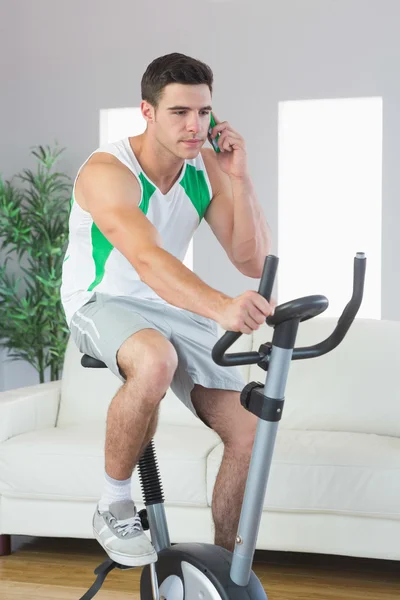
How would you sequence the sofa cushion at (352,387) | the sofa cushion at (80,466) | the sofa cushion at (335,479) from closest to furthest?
1. the sofa cushion at (335,479)
2. the sofa cushion at (80,466)
3. the sofa cushion at (352,387)

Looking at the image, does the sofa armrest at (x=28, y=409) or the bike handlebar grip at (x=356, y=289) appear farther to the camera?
the sofa armrest at (x=28, y=409)

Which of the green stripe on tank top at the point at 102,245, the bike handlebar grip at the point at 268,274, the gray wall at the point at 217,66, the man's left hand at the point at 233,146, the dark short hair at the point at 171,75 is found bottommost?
the bike handlebar grip at the point at 268,274

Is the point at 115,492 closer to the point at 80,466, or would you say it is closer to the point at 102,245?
the point at 102,245

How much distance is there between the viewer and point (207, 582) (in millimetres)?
1902

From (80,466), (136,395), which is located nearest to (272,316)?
(136,395)

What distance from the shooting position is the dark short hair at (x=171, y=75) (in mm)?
2027

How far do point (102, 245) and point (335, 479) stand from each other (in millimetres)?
1231

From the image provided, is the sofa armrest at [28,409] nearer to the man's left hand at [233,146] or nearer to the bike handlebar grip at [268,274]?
the man's left hand at [233,146]

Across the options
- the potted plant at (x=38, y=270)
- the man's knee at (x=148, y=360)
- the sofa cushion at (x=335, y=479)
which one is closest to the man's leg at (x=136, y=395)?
the man's knee at (x=148, y=360)

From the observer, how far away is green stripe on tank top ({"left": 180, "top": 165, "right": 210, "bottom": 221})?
2.26 m

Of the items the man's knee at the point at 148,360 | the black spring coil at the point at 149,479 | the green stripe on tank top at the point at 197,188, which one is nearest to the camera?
the man's knee at the point at 148,360

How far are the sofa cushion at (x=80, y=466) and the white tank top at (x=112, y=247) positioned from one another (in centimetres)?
103

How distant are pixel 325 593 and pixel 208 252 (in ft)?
8.58

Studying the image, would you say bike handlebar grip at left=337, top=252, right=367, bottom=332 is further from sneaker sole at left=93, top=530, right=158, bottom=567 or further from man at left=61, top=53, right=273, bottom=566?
sneaker sole at left=93, top=530, right=158, bottom=567
